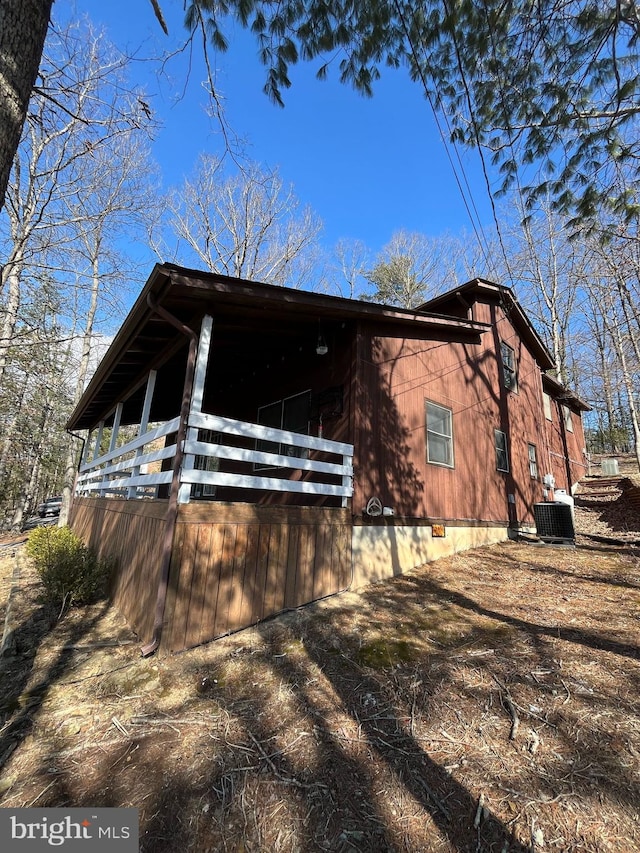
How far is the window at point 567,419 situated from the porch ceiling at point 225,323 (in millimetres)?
11731

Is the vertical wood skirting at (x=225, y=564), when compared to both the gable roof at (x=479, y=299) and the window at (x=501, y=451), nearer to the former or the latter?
the window at (x=501, y=451)

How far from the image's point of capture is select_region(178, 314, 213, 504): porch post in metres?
3.96

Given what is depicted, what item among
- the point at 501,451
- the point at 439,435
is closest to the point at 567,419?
the point at 501,451

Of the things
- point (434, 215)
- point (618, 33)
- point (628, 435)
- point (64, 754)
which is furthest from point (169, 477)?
point (628, 435)

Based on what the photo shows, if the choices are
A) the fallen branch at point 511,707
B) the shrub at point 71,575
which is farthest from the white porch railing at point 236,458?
the fallen branch at point 511,707

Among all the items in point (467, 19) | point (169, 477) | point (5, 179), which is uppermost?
point (467, 19)

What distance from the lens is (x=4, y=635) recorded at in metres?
4.41

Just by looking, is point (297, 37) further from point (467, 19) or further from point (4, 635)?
point (4, 635)

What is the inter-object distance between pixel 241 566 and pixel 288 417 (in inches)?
152

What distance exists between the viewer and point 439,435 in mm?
7953

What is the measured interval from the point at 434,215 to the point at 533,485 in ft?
26.5

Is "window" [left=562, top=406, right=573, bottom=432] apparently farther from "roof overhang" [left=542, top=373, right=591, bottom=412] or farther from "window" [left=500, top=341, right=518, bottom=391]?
"window" [left=500, top=341, right=518, bottom=391]

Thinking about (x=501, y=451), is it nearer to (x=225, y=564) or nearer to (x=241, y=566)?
(x=241, y=566)

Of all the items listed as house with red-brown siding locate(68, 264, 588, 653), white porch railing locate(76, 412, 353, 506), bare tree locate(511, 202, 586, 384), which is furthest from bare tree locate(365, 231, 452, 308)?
white porch railing locate(76, 412, 353, 506)
